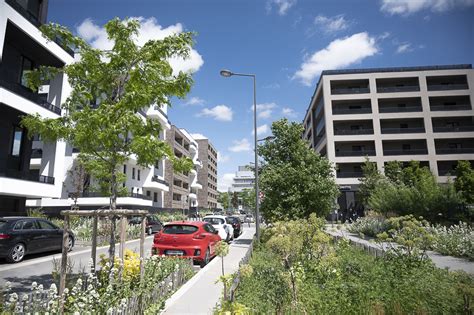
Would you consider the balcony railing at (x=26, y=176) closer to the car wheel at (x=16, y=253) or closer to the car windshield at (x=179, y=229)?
the car wheel at (x=16, y=253)

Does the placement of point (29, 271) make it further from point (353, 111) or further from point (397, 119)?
point (397, 119)

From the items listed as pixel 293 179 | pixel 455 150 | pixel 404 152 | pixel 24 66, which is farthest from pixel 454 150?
pixel 24 66

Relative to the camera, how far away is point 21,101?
15.3m

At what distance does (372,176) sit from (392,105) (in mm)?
16865

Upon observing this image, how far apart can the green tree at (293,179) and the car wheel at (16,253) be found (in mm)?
11452

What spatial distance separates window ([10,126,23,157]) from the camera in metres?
16.5

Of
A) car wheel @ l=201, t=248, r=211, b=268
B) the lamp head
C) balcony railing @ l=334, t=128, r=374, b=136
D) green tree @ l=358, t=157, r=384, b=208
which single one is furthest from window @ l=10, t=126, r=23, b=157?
balcony railing @ l=334, t=128, r=374, b=136

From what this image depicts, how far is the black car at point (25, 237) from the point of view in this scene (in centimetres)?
1041

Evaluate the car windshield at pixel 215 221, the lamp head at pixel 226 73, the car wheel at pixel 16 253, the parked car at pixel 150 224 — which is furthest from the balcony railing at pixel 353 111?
the car wheel at pixel 16 253

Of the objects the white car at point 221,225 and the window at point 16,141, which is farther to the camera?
the white car at point 221,225

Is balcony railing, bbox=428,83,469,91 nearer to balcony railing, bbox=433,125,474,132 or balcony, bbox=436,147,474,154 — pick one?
balcony railing, bbox=433,125,474,132

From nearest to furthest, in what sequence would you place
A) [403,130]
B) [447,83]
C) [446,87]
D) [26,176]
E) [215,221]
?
[26,176], [215,221], [403,130], [446,87], [447,83]

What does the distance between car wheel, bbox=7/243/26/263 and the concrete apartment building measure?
38311 millimetres

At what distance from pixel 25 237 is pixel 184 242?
6.49 meters
